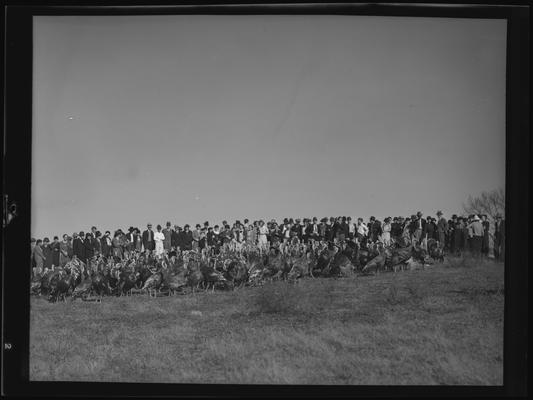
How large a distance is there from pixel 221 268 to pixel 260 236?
75cm

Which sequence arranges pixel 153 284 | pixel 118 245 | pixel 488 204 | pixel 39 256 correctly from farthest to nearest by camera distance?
1. pixel 153 284
2. pixel 118 245
3. pixel 39 256
4. pixel 488 204

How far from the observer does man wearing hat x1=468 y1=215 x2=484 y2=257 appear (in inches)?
328

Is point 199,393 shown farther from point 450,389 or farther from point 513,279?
point 513,279

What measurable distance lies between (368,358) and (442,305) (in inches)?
50.1

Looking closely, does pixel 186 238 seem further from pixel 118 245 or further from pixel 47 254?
pixel 47 254

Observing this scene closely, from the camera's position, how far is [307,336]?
27.8ft

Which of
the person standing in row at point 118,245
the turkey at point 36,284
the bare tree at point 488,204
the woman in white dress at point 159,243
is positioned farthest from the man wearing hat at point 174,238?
the bare tree at point 488,204

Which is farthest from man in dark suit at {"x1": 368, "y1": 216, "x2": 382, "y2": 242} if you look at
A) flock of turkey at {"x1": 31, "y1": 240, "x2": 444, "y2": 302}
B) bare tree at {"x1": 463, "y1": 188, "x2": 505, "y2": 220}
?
bare tree at {"x1": 463, "y1": 188, "x2": 505, "y2": 220}

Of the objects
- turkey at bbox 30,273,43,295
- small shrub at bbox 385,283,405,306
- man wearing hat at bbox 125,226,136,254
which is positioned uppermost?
man wearing hat at bbox 125,226,136,254

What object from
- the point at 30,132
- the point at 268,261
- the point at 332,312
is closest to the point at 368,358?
the point at 332,312

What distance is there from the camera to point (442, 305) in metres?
8.52

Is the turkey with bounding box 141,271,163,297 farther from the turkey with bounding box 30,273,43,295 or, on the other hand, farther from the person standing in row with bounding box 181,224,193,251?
the turkey with bounding box 30,273,43,295

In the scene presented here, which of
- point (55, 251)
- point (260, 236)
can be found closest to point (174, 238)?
point (260, 236)

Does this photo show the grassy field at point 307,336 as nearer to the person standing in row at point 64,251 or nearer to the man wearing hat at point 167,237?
the person standing in row at point 64,251
